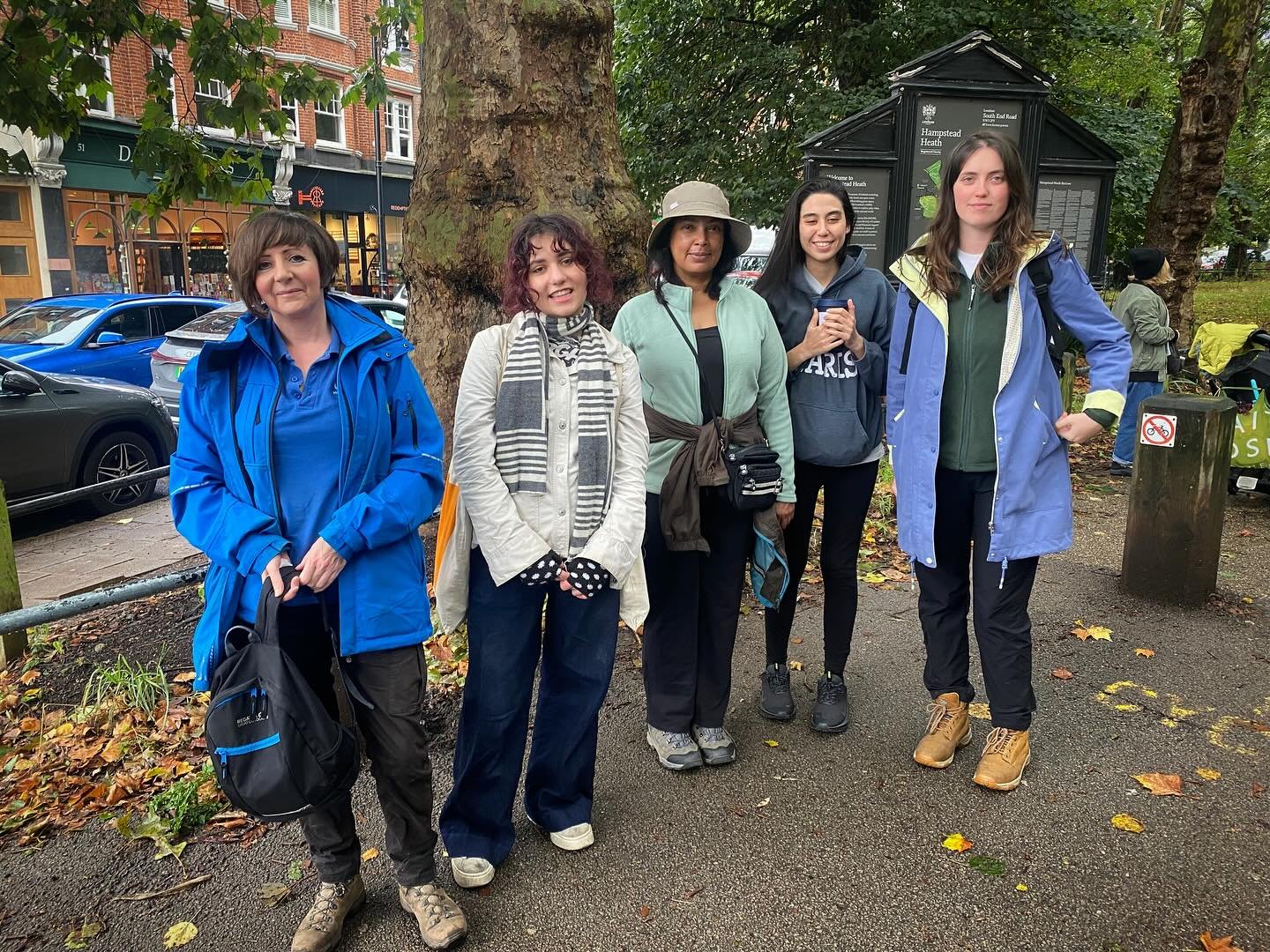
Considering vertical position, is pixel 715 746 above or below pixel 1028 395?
below

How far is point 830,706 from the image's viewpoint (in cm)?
380

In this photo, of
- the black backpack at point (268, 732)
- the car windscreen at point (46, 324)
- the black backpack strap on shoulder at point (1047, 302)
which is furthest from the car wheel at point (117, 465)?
the black backpack strap on shoulder at point (1047, 302)

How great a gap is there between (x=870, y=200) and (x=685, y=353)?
4455 mm

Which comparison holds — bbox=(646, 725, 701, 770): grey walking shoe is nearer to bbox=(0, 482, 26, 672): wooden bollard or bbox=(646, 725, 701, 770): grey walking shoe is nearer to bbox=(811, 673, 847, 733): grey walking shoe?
bbox=(811, 673, 847, 733): grey walking shoe

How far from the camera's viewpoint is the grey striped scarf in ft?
8.91

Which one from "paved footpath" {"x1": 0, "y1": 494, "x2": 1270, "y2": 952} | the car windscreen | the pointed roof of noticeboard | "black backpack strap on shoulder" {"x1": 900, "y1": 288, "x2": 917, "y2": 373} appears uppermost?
the pointed roof of noticeboard

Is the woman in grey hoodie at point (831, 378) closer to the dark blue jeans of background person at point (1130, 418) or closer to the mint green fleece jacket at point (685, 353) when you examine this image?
the mint green fleece jacket at point (685, 353)

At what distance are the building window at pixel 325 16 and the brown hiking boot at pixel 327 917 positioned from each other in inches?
1174

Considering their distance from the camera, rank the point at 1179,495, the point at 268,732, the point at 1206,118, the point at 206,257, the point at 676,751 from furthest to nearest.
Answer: the point at 206,257, the point at 1206,118, the point at 1179,495, the point at 676,751, the point at 268,732

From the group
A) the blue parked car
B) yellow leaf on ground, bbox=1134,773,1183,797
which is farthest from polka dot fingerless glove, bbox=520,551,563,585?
the blue parked car

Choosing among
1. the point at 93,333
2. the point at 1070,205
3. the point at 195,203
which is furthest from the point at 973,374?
the point at 195,203

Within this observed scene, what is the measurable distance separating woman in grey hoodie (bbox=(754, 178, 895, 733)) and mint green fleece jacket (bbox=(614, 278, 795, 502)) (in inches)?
10.4

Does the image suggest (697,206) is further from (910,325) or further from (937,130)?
(937,130)

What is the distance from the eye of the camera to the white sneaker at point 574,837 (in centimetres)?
301
